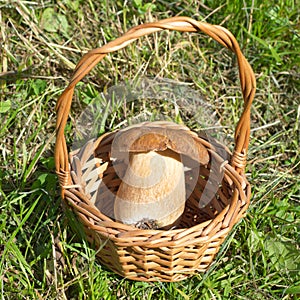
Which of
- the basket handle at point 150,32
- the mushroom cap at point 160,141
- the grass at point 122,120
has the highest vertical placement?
the basket handle at point 150,32

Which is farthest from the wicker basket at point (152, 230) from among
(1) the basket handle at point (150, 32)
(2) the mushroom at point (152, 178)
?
(2) the mushroom at point (152, 178)

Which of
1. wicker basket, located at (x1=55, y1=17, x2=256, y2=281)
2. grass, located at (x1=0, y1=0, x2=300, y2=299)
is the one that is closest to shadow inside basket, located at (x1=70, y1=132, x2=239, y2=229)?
wicker basket, located at (x1=55, y1=17, x2=256, y2=281)

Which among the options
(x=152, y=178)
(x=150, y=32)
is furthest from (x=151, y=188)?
(x=150, y=32)

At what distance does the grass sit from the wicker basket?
3.4 inches

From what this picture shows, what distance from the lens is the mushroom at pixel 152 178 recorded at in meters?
1.54

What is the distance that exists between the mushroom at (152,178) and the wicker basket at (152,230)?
0.37 ft

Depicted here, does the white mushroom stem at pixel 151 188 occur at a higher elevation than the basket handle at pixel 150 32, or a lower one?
lower

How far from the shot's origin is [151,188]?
1.58 metres

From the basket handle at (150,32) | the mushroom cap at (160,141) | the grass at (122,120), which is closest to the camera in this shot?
the basket handle at (150,32)

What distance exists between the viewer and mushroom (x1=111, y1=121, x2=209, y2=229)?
154 cm

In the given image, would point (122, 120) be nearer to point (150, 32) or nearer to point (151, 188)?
point (151, 188)

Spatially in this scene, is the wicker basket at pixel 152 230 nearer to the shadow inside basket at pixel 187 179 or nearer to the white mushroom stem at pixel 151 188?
the shadow inside basket at pixel 187 179

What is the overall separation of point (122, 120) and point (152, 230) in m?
0.75

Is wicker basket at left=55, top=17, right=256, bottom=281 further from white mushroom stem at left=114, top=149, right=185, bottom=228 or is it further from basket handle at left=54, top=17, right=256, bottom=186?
white mushroom stem at left=114, top=149, right=185, bottom=228
